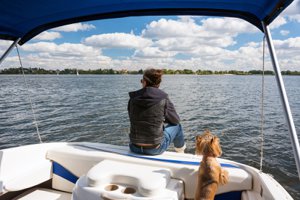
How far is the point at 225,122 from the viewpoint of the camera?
1469 cm

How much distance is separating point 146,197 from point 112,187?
1.17 feet

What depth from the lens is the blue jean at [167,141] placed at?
314 centimetres

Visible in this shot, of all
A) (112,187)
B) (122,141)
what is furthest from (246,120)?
(112,187)

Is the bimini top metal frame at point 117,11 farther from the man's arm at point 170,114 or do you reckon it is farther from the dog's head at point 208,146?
the man's arm at point 170,114

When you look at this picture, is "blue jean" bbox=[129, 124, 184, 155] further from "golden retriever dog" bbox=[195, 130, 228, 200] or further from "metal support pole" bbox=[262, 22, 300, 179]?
"metal support pole" bbox=[262, 22, 300, 179]

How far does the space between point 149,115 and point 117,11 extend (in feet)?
3.90

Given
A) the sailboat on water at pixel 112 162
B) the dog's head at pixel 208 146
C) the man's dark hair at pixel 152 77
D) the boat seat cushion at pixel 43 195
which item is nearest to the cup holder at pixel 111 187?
the sailboat on water at pixel 112 162

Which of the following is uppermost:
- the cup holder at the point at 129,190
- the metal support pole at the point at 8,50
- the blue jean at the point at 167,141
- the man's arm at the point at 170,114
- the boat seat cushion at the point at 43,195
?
the metal support pole at the point at 8,50

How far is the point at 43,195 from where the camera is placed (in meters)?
3.33

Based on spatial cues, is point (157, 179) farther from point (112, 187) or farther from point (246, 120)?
point (246, 120)

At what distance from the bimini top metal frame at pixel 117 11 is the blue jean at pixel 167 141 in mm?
1461

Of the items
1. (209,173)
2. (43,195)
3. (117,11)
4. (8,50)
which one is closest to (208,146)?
(209,173)

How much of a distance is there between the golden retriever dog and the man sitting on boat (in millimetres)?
639

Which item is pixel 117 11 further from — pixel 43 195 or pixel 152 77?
pixel 43 195
